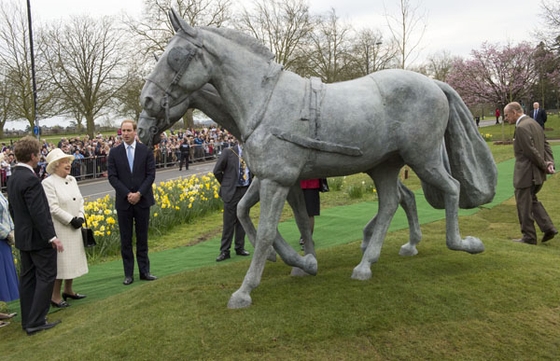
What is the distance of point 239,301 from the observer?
3.35 meters

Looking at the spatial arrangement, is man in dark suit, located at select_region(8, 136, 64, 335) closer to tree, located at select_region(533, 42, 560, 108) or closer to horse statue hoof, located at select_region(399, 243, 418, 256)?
horse statue hoof, located at select_region(399, 243, 418, 256)

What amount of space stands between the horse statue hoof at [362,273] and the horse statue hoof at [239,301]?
95cm

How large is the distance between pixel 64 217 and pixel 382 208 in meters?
3.22

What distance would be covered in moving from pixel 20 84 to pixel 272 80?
26.5m

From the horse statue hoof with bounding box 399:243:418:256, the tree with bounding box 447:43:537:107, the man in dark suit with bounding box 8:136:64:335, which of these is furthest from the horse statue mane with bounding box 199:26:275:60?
the tree with bounding box 447:43:537:107

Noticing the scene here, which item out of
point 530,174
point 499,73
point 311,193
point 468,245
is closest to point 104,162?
point 311,193

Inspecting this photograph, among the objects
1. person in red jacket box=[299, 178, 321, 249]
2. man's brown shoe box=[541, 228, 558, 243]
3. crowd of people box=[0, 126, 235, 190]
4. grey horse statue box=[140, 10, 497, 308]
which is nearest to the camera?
grey horse statue box=[140, 10, 497, 308]

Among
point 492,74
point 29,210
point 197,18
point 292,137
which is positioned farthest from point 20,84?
point 492,74

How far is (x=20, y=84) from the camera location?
988 inches

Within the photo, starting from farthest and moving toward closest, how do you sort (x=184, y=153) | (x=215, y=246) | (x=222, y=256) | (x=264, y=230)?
1. (x=184, y=153)
2. (x=215, y=246)
3. (x=222, y=256)
4. (x=264, y=230)

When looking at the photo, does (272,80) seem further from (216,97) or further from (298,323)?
(298,323)

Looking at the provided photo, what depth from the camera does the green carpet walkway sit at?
550 centimetres

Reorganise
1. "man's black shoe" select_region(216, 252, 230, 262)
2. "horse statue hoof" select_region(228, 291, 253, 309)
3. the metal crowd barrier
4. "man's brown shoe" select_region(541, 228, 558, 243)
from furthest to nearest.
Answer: the metal crowd barrier < "man's black shoe" select_region(216, 252, 230, 262) < "man's brown shoe" select_region(541, 228, 558, 243) < "horse statue hoof" select_region(228, 291, 253, 309)

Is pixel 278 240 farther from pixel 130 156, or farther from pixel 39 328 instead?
pixel 130 156
